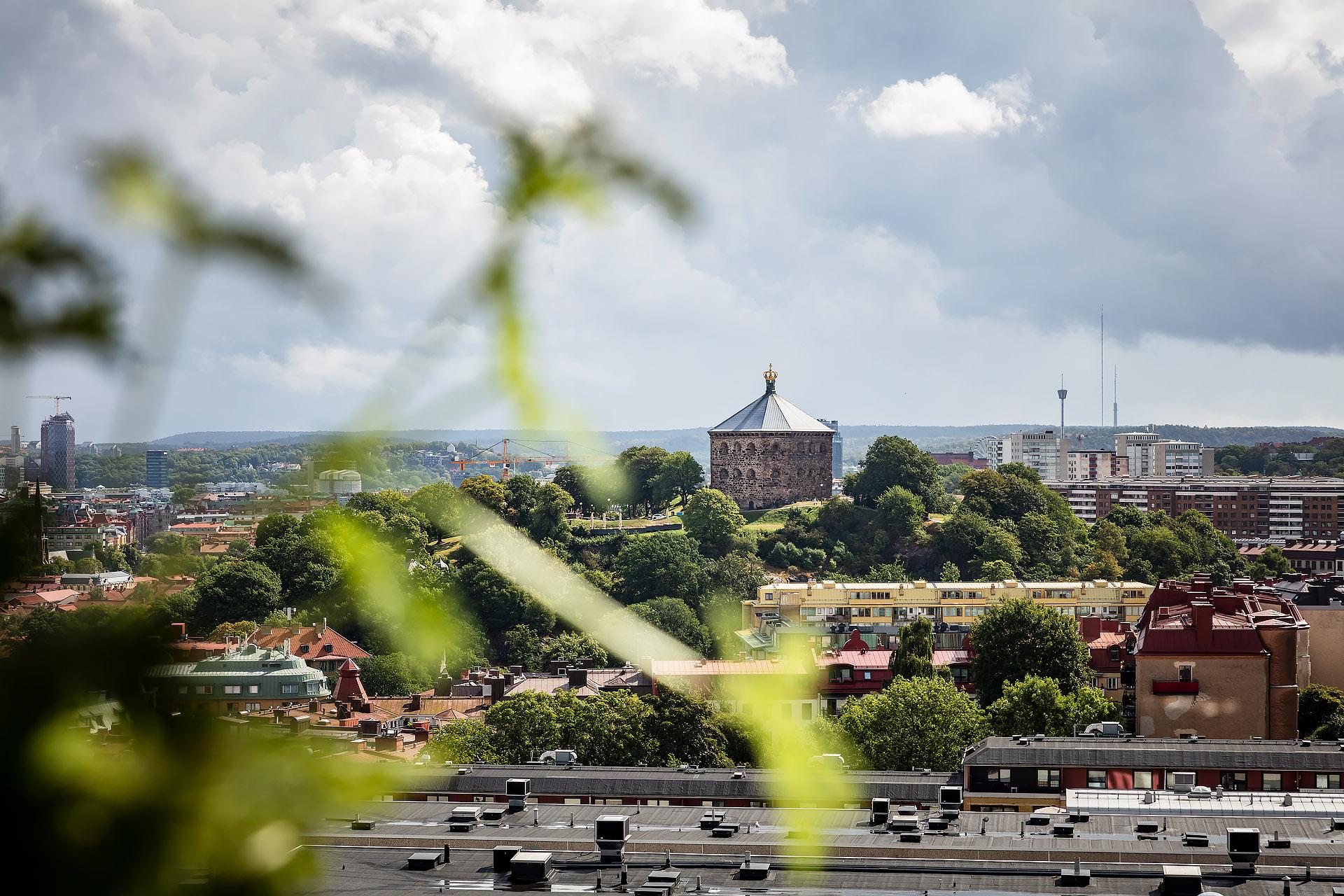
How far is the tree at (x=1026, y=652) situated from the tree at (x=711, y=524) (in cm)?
2288

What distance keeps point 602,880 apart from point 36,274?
15.4 m

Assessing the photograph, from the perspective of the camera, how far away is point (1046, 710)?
31656mm

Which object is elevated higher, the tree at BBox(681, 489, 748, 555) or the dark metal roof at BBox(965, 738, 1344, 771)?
the tree at BBox(681, 489, 748, 555)

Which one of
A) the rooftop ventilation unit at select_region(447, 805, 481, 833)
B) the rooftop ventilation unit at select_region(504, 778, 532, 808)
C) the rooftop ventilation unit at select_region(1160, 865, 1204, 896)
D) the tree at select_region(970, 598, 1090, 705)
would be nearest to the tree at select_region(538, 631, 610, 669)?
the tree at select_region(970, 598, 1090, 705)

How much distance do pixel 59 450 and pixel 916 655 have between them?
117ft

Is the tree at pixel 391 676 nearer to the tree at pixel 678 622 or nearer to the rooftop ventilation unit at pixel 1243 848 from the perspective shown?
the tree at pixel 678 622

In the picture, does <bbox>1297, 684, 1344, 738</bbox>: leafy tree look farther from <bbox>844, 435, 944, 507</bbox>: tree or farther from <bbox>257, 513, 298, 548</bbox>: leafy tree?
<bbox>844, 435, 944, 507</bbox>: tree

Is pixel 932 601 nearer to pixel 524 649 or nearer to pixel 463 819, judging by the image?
pixel 524 649

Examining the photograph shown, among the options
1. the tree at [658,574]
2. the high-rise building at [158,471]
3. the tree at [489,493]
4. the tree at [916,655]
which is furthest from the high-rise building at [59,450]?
the tree at [489,493]

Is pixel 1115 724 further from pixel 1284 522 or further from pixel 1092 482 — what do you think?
pixel 1092 482

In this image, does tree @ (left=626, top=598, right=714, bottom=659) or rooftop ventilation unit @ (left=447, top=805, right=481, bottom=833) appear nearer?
rooftop ventilation unit @ (left=447, top=805, right=481, bottom=833)

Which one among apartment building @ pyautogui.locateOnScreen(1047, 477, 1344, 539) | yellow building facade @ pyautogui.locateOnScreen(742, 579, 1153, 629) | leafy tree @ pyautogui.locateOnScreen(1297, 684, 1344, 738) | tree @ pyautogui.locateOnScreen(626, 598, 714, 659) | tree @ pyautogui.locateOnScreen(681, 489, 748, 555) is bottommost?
leafy tree @ pyautogui.locateOnScreen(1297, 684, 1344, 738)

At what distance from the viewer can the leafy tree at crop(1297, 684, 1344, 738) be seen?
31141 millimetres

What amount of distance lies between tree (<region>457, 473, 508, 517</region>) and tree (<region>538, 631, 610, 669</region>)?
8.00m
